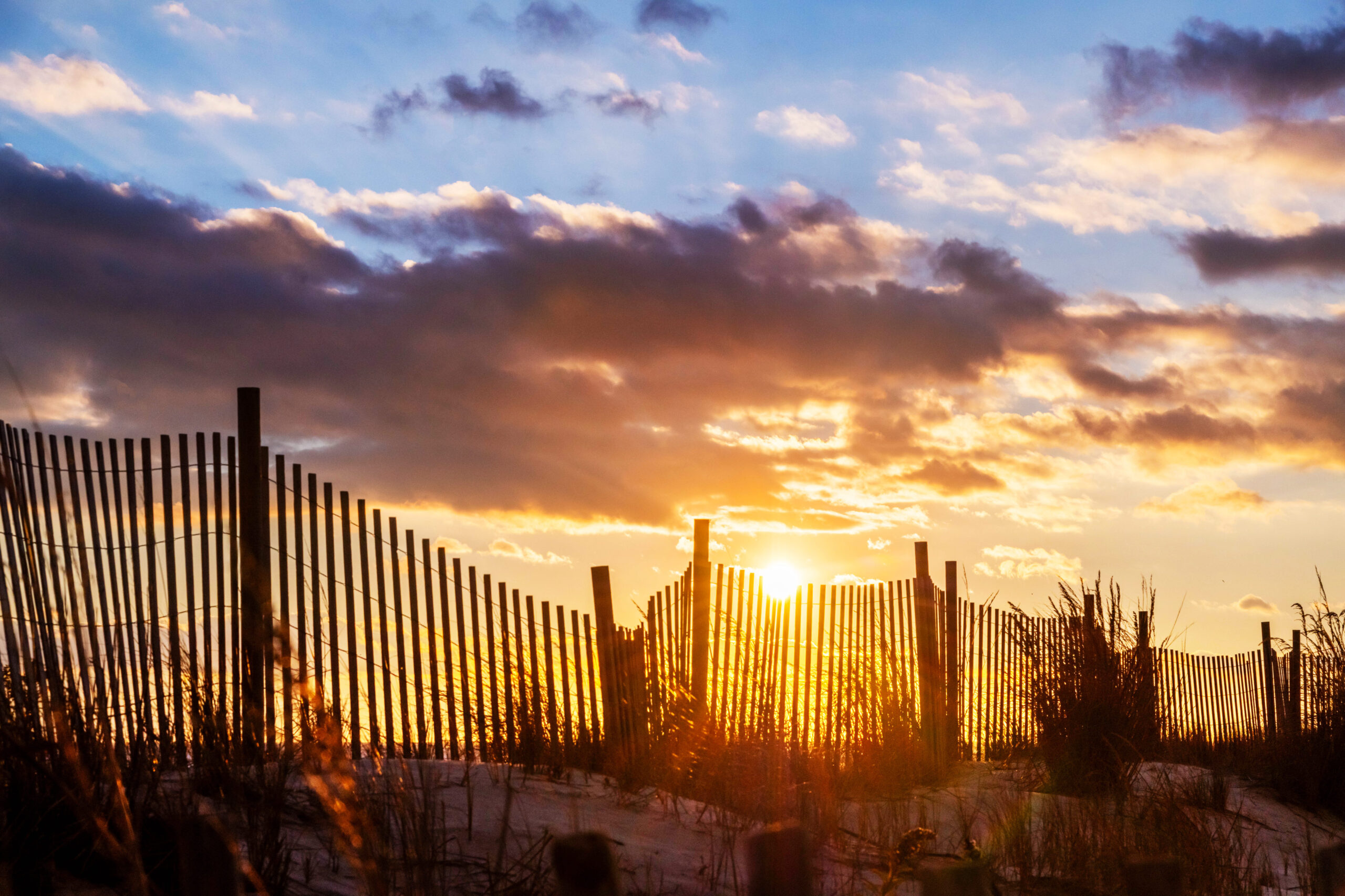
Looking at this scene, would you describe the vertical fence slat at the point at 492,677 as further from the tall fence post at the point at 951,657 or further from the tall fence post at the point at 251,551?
the tall fence post at the point at 951,657

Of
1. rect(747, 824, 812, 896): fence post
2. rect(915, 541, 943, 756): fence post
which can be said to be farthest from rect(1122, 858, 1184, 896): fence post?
rect(915, 541, 943, 756): fence post

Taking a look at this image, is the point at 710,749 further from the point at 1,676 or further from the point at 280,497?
the point at 1,676

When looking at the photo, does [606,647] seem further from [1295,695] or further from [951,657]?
[1295,695]

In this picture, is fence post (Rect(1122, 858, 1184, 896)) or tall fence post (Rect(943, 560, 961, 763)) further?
tall fence post (Rect(943, 560, 961, 763))

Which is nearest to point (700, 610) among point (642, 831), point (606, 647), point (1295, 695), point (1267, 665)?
point (606, 647)

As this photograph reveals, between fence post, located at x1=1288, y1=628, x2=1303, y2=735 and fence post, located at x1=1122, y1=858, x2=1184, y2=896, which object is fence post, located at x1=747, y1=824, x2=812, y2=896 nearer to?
fence post, located at x1=1122, y1=858, x2=1184, y2=896

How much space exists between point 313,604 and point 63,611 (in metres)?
3.15

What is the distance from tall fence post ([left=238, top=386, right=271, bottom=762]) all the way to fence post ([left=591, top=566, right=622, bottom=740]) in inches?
80.4

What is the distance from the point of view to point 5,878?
2.27m

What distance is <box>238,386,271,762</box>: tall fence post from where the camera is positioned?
5.38 metres

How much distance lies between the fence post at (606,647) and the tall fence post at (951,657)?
3.86 meters

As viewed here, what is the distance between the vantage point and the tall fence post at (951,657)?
9203mm

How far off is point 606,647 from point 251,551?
2.25m

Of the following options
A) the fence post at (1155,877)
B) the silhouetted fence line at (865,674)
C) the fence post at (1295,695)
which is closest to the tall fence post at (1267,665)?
the fence post at (1295,695)
